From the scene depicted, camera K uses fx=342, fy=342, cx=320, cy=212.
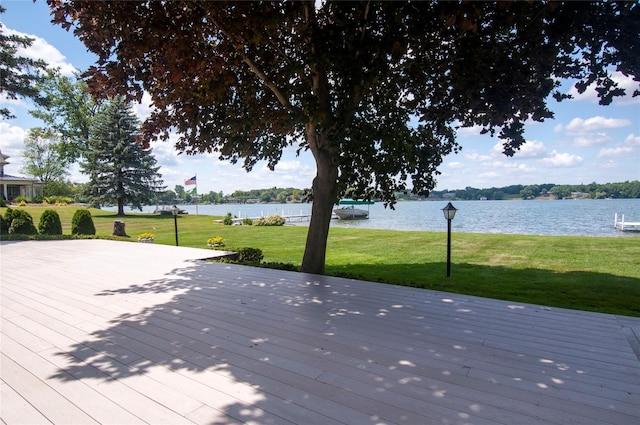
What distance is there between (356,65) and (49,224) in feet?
41.6

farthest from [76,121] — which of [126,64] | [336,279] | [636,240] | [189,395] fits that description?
[636,240]

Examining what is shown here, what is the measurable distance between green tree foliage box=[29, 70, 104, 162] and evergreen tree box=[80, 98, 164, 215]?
14.5ft

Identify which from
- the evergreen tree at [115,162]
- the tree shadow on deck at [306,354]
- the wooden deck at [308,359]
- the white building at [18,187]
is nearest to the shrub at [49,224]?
the wooden deck at [308,359]

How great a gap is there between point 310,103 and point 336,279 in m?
2.75

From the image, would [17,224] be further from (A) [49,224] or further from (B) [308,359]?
(B) [308,359]

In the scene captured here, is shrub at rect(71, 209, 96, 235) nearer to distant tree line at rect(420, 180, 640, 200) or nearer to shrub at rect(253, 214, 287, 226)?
shrub at rect(253, 214, 287, 226)

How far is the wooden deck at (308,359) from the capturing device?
1943 mm

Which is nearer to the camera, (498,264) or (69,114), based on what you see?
(498,264)

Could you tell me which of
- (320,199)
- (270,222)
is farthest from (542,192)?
(320,199)

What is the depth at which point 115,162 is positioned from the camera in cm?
2745

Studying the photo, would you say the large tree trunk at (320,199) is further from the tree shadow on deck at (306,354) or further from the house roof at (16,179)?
the house roof at (16,179)

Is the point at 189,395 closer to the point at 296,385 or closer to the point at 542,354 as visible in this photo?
the point at 296,385

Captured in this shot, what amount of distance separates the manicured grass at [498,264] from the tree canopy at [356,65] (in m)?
2.16

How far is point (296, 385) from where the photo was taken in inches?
86.6
